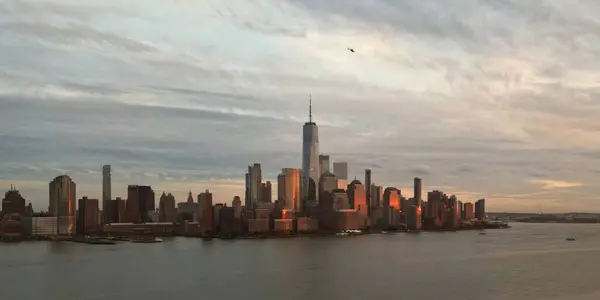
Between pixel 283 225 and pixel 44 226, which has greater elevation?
pixel 44 226

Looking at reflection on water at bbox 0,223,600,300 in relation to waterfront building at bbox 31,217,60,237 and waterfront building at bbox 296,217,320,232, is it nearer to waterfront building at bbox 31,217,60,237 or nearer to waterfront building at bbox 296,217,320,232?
waterfront building at bbox 31,217,60,237

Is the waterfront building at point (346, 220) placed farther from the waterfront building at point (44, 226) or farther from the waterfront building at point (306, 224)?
the waterfront building at point (44, 226)

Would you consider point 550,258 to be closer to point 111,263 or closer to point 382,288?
point 382,288

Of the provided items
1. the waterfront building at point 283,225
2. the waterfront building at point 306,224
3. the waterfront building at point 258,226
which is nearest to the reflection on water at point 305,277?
the waterfront building at point 258,226

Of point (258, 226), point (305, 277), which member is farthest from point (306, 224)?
point (305, 277)

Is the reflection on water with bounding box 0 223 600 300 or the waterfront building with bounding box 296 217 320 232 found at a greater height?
the reflection on water with bounding box 0 223 600 300

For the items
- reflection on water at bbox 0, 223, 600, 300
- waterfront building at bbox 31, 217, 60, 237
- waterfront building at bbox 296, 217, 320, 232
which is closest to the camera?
reflection on water at bbox 0, 223, 600, 300

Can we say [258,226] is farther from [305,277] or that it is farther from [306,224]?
[305,277]

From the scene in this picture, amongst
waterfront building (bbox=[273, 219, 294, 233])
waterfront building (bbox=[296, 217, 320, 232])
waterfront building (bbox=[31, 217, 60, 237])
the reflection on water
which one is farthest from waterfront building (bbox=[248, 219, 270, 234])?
the reflection on water

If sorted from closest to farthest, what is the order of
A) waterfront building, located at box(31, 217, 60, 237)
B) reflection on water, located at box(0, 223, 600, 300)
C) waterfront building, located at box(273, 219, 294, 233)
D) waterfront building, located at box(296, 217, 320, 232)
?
reflection on water, located at box(0, 223, 600, 300)
waterfront building, located at box(31, 217, 60, 237)
waterfront building, located at box(273, 219, 294, 233)
waterfront building, located at box(296, 217, 320, 232)

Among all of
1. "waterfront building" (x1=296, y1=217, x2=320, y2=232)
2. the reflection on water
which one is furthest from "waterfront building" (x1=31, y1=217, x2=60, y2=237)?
the reflection on water

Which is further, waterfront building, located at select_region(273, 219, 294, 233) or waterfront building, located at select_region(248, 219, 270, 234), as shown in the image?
waterfront building, located at select_region(273, 219, 294, 233)

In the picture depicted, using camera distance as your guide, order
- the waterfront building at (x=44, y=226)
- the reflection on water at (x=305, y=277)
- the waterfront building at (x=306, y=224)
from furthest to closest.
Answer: the waterfront building at (x=306, y=224) → the waterfront building at (x=44, y=226) → the reflection on water at (x=305, y=277)
